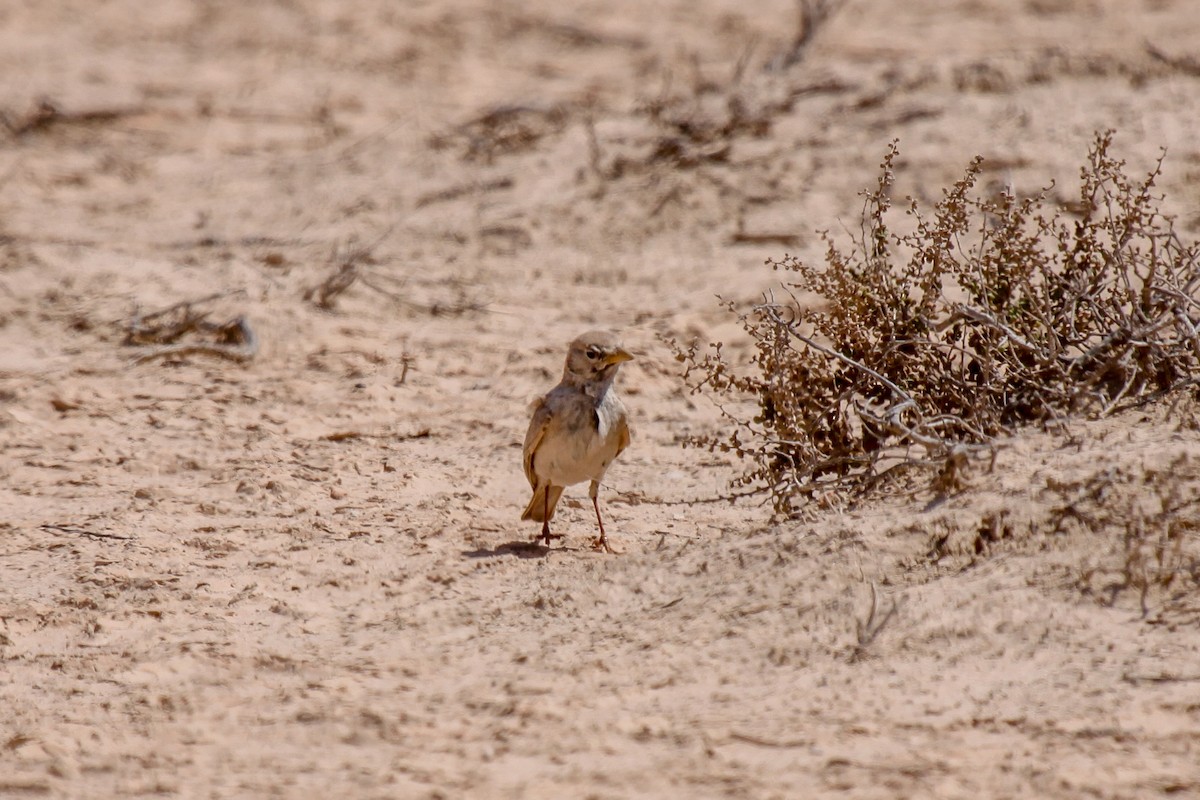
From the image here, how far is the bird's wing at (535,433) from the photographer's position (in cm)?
574

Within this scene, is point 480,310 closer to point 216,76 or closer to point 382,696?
point 382,696

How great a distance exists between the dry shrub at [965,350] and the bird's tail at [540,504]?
2.25 feet

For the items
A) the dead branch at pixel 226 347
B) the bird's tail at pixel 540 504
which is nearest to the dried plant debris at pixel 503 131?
the dead branch at pixel 226 347

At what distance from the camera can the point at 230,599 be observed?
512 cm

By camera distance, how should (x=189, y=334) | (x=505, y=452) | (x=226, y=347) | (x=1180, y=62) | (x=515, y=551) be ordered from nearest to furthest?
(x=515, y=551) → (x=505, y=452) → (x=226, y=347) → (x=189, y=334) → (x=1180, y=62)

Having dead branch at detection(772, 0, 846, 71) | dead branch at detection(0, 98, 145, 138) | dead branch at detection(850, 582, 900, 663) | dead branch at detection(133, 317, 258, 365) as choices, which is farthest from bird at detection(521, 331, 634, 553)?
dead branch at detection(0, 98, 145, 138)

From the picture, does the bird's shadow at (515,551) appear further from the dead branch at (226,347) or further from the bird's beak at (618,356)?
the dead branch at (226,347)

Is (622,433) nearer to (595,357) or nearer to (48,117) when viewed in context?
(595,357)

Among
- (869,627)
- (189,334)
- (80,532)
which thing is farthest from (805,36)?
(869,627)

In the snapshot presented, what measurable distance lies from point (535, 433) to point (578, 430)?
20 cm

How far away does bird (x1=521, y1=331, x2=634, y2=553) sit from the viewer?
5.65 m

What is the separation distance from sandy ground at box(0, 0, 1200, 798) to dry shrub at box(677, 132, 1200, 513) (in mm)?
273

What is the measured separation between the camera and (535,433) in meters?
5.76

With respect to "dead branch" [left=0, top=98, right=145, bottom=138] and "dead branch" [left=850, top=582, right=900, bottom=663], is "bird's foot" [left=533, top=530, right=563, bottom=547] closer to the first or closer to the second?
"dead branch" [left=850, top=582, right=900, bottom=663]
